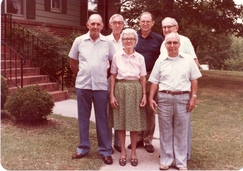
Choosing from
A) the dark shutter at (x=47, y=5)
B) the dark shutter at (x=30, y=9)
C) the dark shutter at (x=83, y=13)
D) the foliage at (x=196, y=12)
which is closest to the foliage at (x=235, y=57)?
the foliage at (x=196, y=12)

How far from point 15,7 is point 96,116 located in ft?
24.7

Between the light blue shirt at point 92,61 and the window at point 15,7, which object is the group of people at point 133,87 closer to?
the light blue shirt at point 92,61

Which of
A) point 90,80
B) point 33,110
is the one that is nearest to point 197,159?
point 90,80

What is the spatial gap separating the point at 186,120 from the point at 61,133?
235 cm

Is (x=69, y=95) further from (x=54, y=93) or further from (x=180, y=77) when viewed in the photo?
(x=180, y=77)

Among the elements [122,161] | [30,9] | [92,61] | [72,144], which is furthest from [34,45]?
[122,161]

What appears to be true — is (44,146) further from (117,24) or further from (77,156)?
(117,24)

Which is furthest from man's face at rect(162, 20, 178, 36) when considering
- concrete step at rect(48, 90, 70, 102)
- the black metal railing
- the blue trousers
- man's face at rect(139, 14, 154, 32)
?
the black metal railing

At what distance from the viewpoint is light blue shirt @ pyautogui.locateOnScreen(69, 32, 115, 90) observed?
3.92 metres

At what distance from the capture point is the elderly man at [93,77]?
154 inches

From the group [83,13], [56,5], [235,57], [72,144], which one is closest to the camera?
[72,144]

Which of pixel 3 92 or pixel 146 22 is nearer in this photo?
pixel 146 22

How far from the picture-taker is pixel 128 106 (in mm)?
3863

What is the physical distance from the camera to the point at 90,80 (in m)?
3.95
